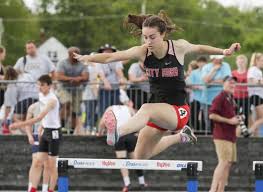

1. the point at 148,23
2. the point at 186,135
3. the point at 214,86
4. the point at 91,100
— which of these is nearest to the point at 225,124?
the point at 214,86

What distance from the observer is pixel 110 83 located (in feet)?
63.8

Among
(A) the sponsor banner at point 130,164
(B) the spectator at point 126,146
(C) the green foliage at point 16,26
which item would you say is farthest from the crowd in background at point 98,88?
(C) the green foliage at point 16,26

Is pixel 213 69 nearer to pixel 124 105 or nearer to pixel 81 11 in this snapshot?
pixel 124 105

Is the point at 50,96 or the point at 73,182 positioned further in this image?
the point at 73,182

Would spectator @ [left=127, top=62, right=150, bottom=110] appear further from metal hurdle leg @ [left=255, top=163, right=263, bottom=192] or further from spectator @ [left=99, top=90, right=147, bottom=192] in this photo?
metal hurdle leg @ [left=255, top=163, right=263, bottom=192]

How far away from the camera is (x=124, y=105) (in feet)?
62.1

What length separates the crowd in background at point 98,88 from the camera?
19.4 m

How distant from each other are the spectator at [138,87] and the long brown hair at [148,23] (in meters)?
6.70

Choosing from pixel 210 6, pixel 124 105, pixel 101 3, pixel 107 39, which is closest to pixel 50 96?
pixel 124 105

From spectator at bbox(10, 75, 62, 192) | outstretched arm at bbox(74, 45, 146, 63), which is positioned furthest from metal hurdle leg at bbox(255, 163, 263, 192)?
spectator at bbox(10, 75, 62, 192)

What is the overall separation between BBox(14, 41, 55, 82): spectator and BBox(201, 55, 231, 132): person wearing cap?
307 centimetres

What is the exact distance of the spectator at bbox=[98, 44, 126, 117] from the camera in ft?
63.9

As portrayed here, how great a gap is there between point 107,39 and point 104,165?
162 feet

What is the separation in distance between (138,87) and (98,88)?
0.81 metres
